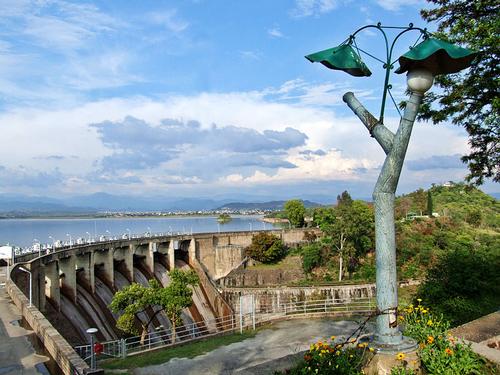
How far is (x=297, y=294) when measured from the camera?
3300 centimetres

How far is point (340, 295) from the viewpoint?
32219 mm

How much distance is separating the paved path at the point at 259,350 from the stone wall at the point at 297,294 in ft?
52.0

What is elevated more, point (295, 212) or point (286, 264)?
point (295, 212)

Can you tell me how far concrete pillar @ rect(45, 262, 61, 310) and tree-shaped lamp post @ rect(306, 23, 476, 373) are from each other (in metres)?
22.0

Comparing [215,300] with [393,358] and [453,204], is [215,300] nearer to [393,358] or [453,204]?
[393,358]

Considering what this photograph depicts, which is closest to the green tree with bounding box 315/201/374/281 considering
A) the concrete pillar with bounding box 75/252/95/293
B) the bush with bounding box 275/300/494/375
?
the concrete pillar with bounding box 75/252/95/293

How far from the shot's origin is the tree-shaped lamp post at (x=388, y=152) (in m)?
5.63

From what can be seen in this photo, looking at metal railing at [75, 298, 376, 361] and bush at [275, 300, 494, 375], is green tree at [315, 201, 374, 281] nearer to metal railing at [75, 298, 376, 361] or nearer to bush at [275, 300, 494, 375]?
metal railing at [75, 298, 376, 361]

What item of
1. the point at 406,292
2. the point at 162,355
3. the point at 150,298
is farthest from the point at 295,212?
the point at 162,355

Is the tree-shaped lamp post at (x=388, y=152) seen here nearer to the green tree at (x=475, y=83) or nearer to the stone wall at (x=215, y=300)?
the green tree at (x=475, y=83)

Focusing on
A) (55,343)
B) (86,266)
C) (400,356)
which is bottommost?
(86,266)

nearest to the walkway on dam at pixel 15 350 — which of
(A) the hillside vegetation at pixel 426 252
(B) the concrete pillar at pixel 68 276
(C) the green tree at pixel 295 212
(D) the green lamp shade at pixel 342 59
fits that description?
(D) the green lamp shade at pixel 342 59

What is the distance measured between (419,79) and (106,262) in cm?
3163

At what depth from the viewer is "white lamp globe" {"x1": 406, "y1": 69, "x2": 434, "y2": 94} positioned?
5.57 m
